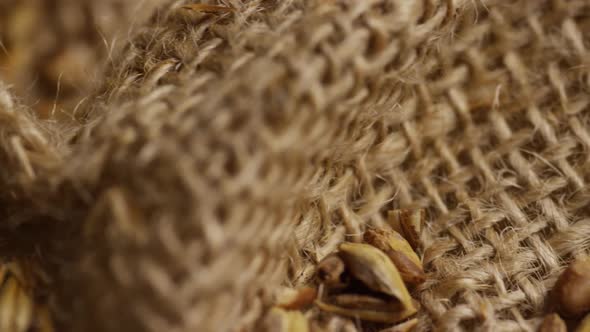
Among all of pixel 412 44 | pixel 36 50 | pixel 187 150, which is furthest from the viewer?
pixel 36 50

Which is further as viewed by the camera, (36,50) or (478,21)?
(36,50)

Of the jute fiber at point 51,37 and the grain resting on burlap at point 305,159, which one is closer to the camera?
the grain resting on burlap at point 305,159

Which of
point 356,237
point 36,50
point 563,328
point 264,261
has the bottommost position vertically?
point 563,328

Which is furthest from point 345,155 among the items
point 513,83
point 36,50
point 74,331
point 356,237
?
point 36,50

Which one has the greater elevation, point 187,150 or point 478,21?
point 187,150

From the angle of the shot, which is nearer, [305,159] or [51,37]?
[305,159]

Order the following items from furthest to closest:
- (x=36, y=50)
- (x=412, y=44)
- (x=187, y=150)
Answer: (x=36, y=50), (x=412, y=44), (x=187, y=150)

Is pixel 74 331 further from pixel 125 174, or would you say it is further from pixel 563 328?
pixel 563 328
